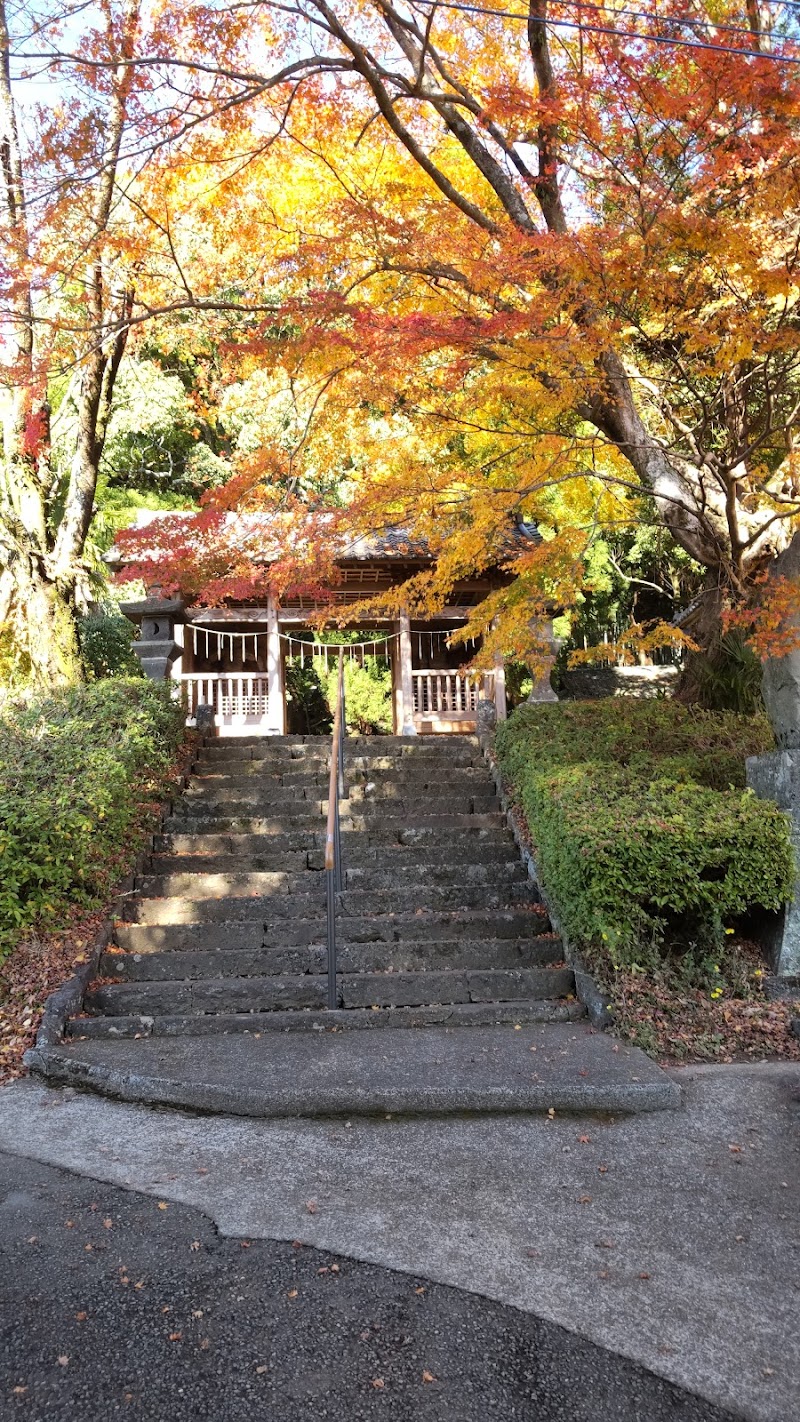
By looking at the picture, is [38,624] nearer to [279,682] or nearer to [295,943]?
[279,682]

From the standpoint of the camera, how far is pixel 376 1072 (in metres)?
4.55

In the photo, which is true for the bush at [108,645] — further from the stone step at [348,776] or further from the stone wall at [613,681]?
the stone wall at [613,681]

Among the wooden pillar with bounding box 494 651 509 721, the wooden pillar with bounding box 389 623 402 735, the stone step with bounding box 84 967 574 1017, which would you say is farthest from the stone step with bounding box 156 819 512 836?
the wooden pillar with bounding box 389 623 402 735

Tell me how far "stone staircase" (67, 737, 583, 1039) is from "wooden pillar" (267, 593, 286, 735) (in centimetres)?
403

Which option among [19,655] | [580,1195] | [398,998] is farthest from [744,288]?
[19,655]

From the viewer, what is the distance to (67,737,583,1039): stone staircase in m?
5.55

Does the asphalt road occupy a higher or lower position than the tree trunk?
lower

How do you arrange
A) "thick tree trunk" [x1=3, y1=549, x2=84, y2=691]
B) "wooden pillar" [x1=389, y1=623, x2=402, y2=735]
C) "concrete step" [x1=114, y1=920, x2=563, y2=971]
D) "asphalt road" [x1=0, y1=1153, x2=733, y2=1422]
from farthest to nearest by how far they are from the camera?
"wooden pillar" [x1=389, y1=623, x2=402, y2=735], "thick tree trunk" [x1=3, y1=549, x2=84, y2=691], "concrete step" [x1=114, y1=920, x2=563, y2=971], "asphalt road" [x1=0, y1=1153, x2=733, y2=1422]

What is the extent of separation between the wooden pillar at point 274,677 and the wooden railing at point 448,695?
206 centimetres

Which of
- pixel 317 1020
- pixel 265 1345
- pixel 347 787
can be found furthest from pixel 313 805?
pixel 265 1345

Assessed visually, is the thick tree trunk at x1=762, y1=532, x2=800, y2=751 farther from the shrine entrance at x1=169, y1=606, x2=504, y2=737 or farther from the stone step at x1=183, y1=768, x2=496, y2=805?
the shrine entrance at x1=169, y1=606, x2=504, y2=737

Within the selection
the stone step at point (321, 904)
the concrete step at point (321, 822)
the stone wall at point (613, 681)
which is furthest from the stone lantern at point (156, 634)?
the stone wall at point (613, 681)

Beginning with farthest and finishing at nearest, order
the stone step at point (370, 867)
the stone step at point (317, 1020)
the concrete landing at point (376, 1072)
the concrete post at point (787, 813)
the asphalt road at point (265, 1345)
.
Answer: the stone step at point (370, 867)
the concrete post at point (787, 813)
the stone step at point (317, 1020)
the concrete landing at point (376, 1072)
the asphalt road at point (265, 1345)

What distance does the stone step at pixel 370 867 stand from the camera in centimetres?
712
